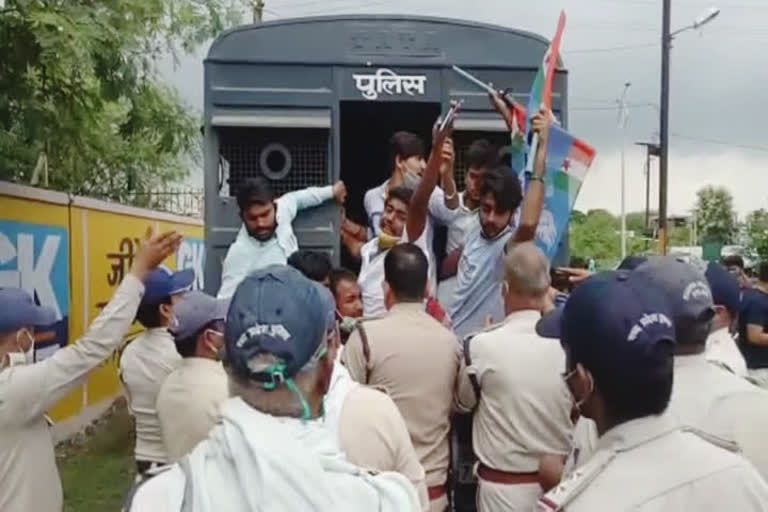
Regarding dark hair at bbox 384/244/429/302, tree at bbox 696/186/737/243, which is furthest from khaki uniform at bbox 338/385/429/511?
tree at bbox 696/186/737/243

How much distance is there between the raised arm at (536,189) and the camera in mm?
5066

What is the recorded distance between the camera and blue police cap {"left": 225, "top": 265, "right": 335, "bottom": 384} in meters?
2.01

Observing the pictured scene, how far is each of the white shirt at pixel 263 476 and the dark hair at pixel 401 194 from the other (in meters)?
3.95

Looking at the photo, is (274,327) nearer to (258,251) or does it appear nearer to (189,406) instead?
(189,406)

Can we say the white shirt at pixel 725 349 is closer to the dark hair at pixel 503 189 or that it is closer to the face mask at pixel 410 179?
the dark hair at pixel 503 189

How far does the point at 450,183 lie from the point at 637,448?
145 inches

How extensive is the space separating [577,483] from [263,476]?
0.72 metres

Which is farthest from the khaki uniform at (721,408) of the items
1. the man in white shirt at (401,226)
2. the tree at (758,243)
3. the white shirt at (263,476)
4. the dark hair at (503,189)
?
the tree at (758,243)

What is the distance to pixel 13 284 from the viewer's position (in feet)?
29.3

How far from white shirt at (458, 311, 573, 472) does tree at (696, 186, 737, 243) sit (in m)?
64.8

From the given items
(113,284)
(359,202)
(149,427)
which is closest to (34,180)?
(113,284)

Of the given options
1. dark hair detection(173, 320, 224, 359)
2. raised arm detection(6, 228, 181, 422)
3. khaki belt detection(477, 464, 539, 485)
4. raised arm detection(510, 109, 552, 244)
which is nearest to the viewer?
raised arm detection(6, 228, 181, 422)

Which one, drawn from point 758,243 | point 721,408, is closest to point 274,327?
point 721,408

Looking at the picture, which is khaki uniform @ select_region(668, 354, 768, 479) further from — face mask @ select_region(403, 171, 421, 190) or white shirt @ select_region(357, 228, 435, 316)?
face mask @ select_region(403, 171, 421, 190)
